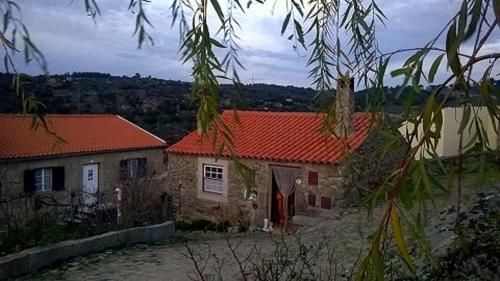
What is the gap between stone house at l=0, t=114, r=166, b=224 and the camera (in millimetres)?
13211

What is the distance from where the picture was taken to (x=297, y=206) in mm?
10984

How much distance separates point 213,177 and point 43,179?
5.21 m

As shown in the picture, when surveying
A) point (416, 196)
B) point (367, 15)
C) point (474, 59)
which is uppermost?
point (367, 15)

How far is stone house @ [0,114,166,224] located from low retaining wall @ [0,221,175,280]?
3434 millimetres

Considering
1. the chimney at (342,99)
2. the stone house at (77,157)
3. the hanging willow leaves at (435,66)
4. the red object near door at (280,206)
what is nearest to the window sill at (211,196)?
the red object near door at (280,206)

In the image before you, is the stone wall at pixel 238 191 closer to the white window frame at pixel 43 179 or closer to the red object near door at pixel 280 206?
the red object near door at pixel 280 206

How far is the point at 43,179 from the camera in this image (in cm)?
1396

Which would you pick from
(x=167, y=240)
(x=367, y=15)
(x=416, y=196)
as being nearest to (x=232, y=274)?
(x=167, y=240)

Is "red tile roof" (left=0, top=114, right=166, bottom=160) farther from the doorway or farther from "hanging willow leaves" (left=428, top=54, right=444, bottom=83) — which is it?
"hanging willow leaves" (left=428, top=54, right=444, bottom=83)

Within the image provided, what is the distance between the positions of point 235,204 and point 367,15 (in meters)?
10.5

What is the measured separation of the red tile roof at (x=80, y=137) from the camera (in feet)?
45.2

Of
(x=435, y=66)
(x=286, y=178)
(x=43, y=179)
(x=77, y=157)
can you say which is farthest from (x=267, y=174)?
(x=435, y=66)

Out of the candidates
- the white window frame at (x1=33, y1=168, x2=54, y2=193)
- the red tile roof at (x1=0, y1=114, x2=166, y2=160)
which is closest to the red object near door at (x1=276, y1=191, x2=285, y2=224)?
the red tile roof at (x1=0, y1=114, x2=166, y2=160)

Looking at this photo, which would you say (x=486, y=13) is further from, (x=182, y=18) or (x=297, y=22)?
(x=297, y=22)
